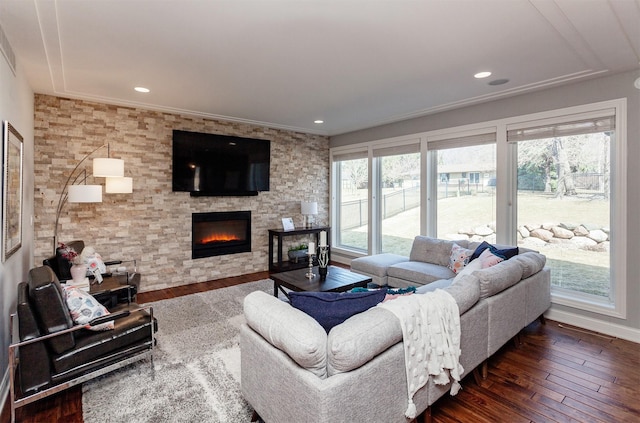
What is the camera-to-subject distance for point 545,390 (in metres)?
2.38

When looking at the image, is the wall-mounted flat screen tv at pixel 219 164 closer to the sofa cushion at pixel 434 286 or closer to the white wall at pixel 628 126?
the sofa cushion at pixel 434 286

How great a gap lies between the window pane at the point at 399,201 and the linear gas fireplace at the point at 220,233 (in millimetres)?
2535

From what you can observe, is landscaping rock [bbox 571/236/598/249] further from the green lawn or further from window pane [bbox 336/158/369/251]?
window pane [bbox 336/158/369/251]

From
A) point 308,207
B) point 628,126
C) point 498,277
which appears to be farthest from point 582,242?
point 308,207

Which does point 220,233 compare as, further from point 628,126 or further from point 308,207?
point 628,126

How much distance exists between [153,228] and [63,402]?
2.80 meters

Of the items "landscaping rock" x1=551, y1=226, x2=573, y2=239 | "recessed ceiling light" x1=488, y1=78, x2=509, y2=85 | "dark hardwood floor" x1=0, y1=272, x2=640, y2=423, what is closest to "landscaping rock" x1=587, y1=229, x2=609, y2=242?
"landscaping rock" x1=551, y1=226, x2=573, y2=239

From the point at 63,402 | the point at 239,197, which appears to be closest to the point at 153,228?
the point at 239,197

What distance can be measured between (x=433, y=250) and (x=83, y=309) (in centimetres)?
393

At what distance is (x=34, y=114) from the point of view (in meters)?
3.90

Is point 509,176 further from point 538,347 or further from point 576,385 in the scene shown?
point 576,385

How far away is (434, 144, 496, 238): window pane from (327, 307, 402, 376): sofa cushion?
11.0ft

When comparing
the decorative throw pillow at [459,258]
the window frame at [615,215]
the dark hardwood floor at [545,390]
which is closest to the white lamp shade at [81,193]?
the dark hardwood floor at [545,390]

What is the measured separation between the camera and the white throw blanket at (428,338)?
1757 mm
